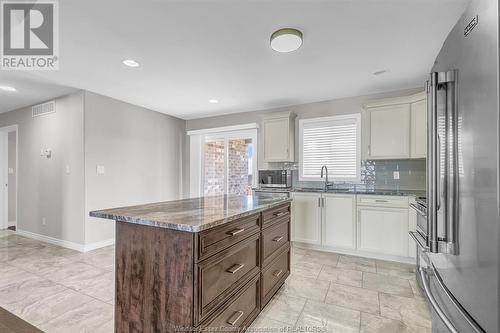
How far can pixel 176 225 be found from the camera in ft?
3.93

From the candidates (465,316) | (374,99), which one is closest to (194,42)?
(465,316)

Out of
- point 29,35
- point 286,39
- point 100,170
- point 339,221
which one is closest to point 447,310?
point 286,39

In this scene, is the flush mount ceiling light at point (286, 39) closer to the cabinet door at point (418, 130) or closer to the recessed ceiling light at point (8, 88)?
the cabinet door at point (418, 130)

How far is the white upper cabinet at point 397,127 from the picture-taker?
10.4 ft

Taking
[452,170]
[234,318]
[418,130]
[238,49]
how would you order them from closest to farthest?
[452,170] < [234,318] < [238,49] < [418,130]

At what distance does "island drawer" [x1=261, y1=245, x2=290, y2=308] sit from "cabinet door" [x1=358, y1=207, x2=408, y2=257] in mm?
1476

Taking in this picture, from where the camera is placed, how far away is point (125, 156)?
4211 mm

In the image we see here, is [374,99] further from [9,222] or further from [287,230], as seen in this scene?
[9,222]

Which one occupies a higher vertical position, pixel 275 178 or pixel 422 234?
pixel 275 178

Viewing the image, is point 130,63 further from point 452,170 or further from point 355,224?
point 355,224

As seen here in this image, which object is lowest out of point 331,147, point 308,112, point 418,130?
point 331,147

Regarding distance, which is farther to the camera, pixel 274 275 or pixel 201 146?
pixel 201 146

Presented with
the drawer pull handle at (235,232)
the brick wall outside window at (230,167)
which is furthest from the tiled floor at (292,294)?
the brick wall outside window at (230,167)

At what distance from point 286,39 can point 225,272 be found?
200cm
